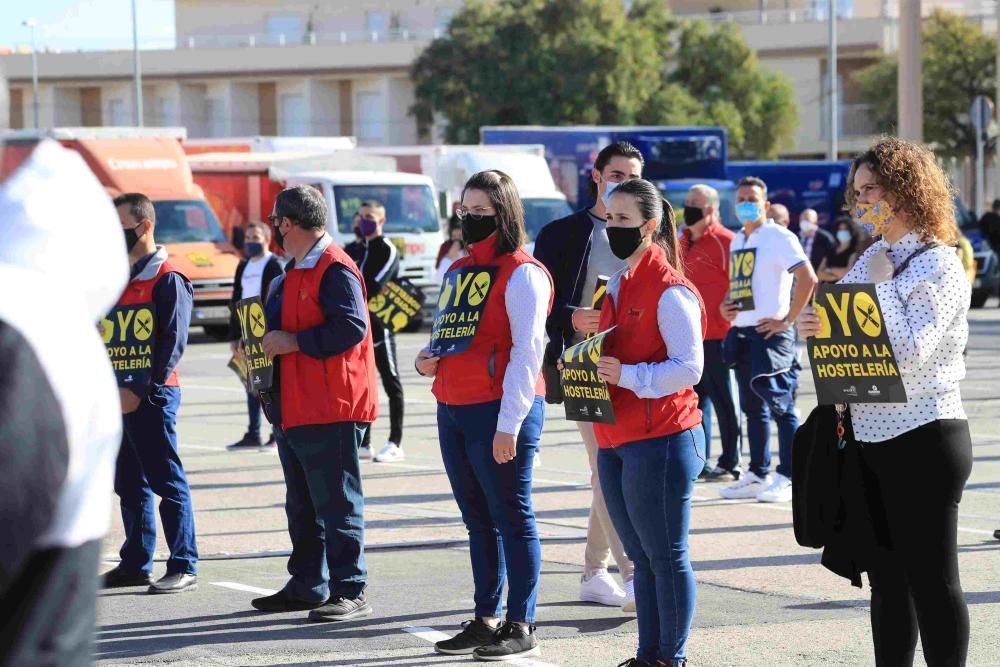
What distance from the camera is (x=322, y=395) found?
6.86 metres

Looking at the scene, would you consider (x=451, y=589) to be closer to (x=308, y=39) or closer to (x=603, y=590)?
(x=603, y=590)

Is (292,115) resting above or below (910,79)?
above

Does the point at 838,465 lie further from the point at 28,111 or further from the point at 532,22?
the point at 28,111

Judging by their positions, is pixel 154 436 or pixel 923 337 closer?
pixel 923 337

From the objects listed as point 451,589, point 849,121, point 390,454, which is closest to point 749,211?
point 390,454

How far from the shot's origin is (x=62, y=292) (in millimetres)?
1765

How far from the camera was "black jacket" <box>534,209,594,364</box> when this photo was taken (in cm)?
687

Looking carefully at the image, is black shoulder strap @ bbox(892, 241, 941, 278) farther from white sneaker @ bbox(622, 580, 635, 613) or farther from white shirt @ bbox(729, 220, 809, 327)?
white shirt @ bbox(729, 220, 809, 327)

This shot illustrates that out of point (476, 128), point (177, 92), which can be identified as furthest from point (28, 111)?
point (476, 128)

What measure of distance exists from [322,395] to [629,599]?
1.56 metres

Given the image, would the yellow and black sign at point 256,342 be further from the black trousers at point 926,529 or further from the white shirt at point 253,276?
the white shirt at point 253,276

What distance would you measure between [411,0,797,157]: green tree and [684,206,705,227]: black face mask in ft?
128

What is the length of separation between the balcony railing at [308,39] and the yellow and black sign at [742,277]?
58363mm

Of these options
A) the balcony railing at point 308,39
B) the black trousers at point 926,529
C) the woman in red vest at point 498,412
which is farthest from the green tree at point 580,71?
the black trousers at point 926,529
